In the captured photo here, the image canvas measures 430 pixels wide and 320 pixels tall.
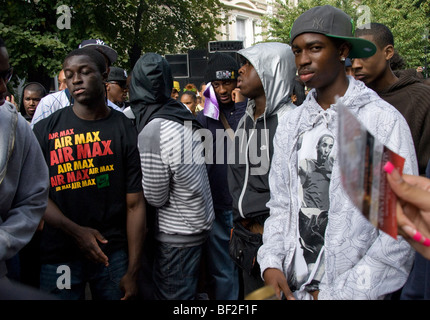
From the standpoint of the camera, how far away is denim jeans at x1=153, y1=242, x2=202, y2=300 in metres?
2.75

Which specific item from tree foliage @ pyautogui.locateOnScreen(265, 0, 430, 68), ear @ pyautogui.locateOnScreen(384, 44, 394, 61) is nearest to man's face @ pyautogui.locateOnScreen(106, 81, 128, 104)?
ear @ pyautogui.locateOnScreen(384, 44, 394, 61)

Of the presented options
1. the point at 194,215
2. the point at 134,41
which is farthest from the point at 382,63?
the point at 134,41

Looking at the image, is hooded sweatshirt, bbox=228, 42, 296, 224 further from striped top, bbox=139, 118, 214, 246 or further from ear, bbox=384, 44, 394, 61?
ear, bbox=384, 44, 394, 61

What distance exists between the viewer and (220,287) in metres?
3.79

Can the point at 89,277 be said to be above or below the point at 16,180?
below

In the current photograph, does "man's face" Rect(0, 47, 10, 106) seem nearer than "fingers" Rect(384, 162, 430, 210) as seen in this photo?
No

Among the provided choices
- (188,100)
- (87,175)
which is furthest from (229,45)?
(87,175)

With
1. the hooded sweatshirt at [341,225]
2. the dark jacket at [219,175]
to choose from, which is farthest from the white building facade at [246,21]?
the hooded sweatshirt at [341,225]

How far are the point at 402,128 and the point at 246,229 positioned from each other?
4.09 ft

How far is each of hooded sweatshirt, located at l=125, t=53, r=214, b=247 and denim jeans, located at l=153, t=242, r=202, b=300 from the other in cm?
6

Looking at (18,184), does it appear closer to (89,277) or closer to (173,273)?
(89,277)

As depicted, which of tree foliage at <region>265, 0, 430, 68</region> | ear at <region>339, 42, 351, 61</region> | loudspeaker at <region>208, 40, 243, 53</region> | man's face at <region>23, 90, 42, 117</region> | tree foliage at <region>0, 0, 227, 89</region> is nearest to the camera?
ear at <region>339, 42, 351, 61</region>

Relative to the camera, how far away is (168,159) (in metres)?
2.56

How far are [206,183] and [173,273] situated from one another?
2.18 ft
